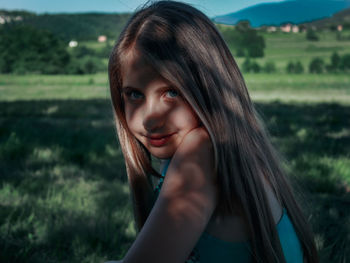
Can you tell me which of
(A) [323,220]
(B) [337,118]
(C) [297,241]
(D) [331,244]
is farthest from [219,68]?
(B) [337,118]

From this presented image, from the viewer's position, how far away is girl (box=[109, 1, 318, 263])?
1.12 meters

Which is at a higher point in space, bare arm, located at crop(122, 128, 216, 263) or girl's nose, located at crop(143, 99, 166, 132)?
girl's nose, located at crop(143, 99, 166, 132)

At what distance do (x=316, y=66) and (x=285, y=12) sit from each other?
1396cm

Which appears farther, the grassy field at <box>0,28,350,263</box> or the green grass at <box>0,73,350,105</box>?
the green grass at <box>0,73,350,105</box>

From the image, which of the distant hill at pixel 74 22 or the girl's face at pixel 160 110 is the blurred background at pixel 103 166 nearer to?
the girl's face at pixel 160 110

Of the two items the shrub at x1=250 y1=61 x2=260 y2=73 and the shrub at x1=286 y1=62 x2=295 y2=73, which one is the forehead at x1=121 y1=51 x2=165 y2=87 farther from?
the shrub at x1=286 y1=62 x2=295 y2=73

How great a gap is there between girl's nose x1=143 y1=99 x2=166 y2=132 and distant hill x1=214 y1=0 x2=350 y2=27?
0.74 m

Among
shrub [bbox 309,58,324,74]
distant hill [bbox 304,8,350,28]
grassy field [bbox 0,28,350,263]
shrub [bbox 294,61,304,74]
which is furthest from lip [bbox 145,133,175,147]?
shrub [bbox 294,61,304,74]

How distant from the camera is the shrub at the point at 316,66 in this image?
600 inches

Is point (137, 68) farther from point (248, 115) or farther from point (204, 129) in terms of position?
point (248, 115)

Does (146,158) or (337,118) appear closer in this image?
(146,158)

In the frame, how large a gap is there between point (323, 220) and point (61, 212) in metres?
1.62

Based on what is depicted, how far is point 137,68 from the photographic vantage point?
133 centimetres

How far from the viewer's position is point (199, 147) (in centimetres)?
119
